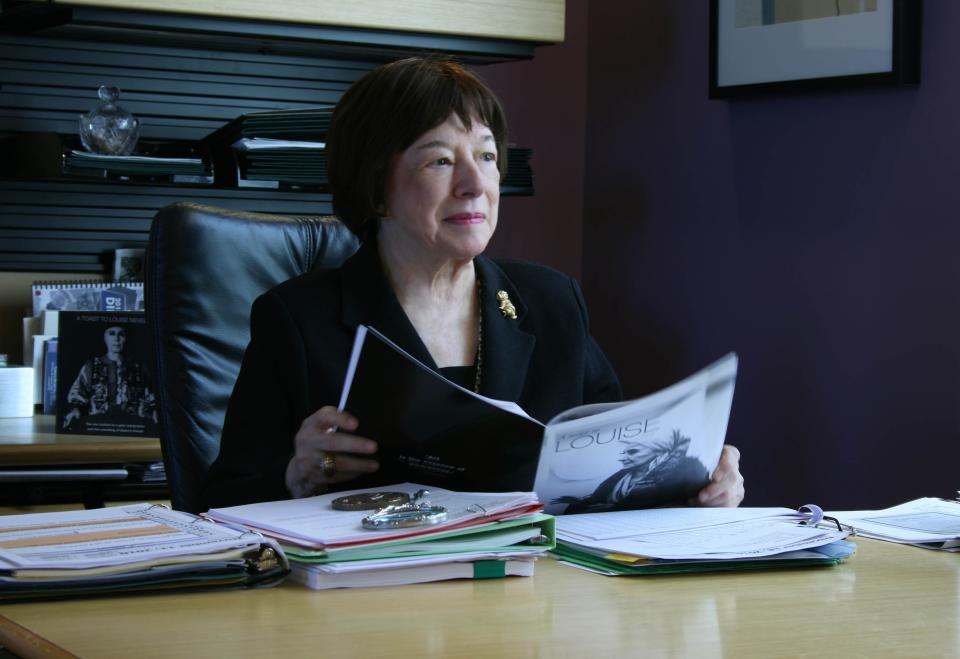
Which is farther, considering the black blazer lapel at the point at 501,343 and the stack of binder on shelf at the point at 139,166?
the stack of binder on shelf at the point at 139,166

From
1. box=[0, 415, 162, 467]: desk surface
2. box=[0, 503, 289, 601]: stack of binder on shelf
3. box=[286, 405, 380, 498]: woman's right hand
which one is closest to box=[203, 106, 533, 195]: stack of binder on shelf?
box=[0, 415, 162, 467]: desk surface

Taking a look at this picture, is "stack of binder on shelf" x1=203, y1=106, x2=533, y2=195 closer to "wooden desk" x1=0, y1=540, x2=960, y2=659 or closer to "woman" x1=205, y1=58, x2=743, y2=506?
"woman" x1=205, y1=58, x2=743, y2=506

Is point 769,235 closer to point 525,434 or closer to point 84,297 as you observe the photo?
point 84,297

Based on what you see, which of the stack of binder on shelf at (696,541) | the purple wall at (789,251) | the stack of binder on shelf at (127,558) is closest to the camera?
the stack of binder on shelf at (127,558)

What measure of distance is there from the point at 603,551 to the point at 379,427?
0.28m

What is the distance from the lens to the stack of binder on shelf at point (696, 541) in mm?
1329

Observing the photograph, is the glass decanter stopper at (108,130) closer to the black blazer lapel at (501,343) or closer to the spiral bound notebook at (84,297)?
the spiral bound notebook at (84,297)

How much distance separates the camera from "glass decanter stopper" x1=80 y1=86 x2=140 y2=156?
2693 mm

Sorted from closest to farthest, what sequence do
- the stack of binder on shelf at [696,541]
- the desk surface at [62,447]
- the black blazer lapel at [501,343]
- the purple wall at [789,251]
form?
the stack of binder on shelf at [696,541]
the black blazer lapel at [501,343]
the desk surface at [62,447]
the purple wall at [789,251]

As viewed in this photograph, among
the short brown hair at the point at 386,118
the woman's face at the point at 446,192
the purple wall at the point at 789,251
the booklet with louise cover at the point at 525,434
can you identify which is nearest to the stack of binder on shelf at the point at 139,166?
the short brown hair at the point at 386,118

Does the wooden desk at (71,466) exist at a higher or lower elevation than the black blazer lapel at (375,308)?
lower

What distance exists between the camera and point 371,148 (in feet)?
6.34

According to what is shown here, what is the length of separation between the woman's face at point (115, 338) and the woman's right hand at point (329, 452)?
3.41ft

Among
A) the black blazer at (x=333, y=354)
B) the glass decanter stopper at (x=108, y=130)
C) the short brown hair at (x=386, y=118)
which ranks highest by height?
the glass decanter stopper at (x=108, y=130)
